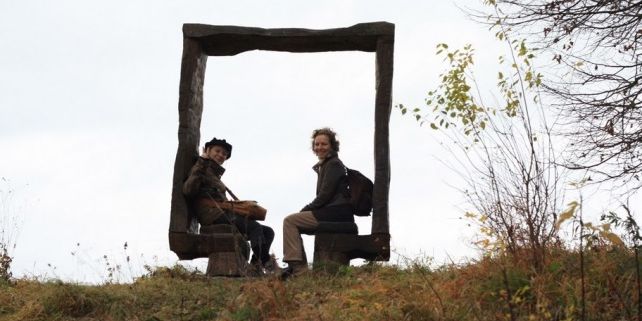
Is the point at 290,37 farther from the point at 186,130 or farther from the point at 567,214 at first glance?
the point at 567,214

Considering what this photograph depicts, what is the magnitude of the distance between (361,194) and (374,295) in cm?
222

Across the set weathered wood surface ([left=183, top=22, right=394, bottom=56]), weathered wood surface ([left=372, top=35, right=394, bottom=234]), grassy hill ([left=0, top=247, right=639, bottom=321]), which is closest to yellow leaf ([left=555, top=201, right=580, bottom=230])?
grassy hill ([left=0, top=247, right=639, bottom=321])

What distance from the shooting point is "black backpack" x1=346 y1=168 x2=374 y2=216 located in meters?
→ 9.37

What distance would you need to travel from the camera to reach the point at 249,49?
10148 millimetres

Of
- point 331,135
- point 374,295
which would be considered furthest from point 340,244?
point 374,295

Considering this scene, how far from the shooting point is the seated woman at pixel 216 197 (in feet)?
30.8

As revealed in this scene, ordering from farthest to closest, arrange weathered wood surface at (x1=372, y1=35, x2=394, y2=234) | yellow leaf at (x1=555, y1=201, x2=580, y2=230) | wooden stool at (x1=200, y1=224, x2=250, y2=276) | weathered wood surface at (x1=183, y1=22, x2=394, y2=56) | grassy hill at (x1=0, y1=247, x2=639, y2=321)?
weathered wood surface at (x1=183, y1=22, x2=394, y2=56) → wooden stool at (x1=200, y1=224, x2=250, y2=276) → weathered wood surface at (x1=372, y1=35, x2=394, y2=234) → grassy hill at (x1=0, y1=247, x2=639, y2=321) → yellow leaf at (x1=555, y1=201, x2=580, y2=230)

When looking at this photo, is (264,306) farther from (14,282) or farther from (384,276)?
(14,282)

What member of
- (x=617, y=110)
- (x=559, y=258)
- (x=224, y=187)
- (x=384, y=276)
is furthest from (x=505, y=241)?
(x=224, y=187)

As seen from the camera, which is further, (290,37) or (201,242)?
(290,37)

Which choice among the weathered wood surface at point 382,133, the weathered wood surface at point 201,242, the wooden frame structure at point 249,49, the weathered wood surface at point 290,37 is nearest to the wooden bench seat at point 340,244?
the wooden frame structure at point 249,49

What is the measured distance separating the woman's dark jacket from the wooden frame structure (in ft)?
0.91

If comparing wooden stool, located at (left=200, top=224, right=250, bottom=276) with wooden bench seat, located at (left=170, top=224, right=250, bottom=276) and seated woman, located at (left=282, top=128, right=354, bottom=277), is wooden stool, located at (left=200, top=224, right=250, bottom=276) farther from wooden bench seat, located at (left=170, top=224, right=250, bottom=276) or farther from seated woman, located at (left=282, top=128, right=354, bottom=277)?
seated woman, located at (left=282, top=128, right=354, bottom=277)

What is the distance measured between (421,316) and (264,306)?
1.41 m
